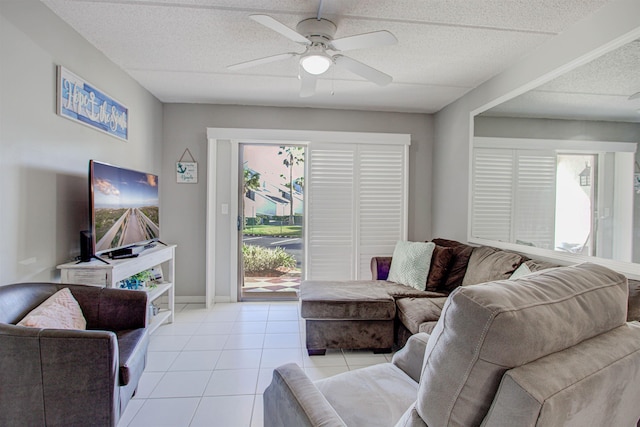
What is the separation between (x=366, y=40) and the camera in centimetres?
186

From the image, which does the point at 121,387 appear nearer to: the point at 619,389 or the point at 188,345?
the point at 188,345

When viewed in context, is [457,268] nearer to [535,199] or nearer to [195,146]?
[535,199]

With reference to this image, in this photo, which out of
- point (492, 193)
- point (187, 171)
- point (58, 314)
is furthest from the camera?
point (187, 171)

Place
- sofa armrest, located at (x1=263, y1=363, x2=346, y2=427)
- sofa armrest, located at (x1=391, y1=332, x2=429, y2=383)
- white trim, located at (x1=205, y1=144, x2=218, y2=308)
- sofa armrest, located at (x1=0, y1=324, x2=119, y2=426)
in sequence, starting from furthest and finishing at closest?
white trim, located at (x1=205, y1=144, x2=218, y2=308) → sofa armrest, located at (x1=391, y1=332, x2=429, y2=383) → sofa armrest, located at (x1=0, y1=324, x2=119, y2=426) → sofa armrest, located at (x1=263, y1=363, x2=346, y2=427)

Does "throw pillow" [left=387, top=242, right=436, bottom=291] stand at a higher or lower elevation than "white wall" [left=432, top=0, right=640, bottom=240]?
lower

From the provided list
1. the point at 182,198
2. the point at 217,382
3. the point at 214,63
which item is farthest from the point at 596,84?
the point at 182,198

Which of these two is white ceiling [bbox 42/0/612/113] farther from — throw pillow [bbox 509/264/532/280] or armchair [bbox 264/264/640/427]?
armchair [bbox 264/264/640/427]

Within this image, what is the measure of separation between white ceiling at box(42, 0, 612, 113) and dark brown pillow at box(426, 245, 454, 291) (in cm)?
166

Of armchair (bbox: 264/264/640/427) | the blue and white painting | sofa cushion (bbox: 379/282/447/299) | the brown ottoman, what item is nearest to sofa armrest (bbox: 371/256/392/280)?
sofa cushion (bbox: 379/282/447/299)

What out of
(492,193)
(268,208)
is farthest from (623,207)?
(268,208)

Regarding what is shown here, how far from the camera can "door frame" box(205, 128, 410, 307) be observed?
372 centimetres

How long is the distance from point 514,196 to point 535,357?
237 centimetres

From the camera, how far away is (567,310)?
784 millimetres

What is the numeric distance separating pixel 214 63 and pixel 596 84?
110 inches
